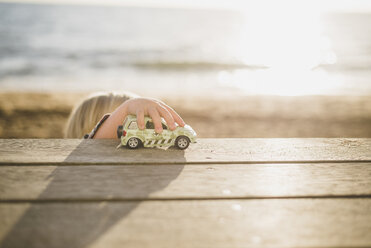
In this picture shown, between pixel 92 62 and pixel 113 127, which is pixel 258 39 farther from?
pixel 113 127

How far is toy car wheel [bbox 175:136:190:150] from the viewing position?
2088mm

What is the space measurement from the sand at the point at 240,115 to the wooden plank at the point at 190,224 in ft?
23.3

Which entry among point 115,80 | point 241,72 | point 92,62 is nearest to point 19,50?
point 92,62

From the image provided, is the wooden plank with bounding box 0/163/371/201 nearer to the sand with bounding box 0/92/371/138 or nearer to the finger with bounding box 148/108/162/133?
the finger with bounding box 148/108/162/133

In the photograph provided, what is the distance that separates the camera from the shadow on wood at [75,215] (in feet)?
3.67

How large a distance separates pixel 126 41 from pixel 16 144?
31.2m

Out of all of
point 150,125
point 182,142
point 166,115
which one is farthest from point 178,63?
point 182,142

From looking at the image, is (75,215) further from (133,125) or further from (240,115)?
(240,115)

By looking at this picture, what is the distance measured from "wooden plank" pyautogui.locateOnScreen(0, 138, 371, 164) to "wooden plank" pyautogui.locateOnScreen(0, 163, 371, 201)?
0.09 metres

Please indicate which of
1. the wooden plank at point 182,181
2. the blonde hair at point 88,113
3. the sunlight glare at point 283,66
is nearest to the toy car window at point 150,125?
the wooden plank at point 182,181

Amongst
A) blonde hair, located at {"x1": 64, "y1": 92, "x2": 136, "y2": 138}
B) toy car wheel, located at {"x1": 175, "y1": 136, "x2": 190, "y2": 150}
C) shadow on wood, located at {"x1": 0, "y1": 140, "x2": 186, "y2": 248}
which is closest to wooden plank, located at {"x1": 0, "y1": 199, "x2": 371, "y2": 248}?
shadow on wood, located at {"x1": 0, "y1": 140, "x2": 186, "y2": 248}

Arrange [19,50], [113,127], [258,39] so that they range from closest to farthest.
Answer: [113,127]
[19,50]
[258,39]

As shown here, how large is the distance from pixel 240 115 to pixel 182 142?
8235mm

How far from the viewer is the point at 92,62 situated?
22.1 metres
